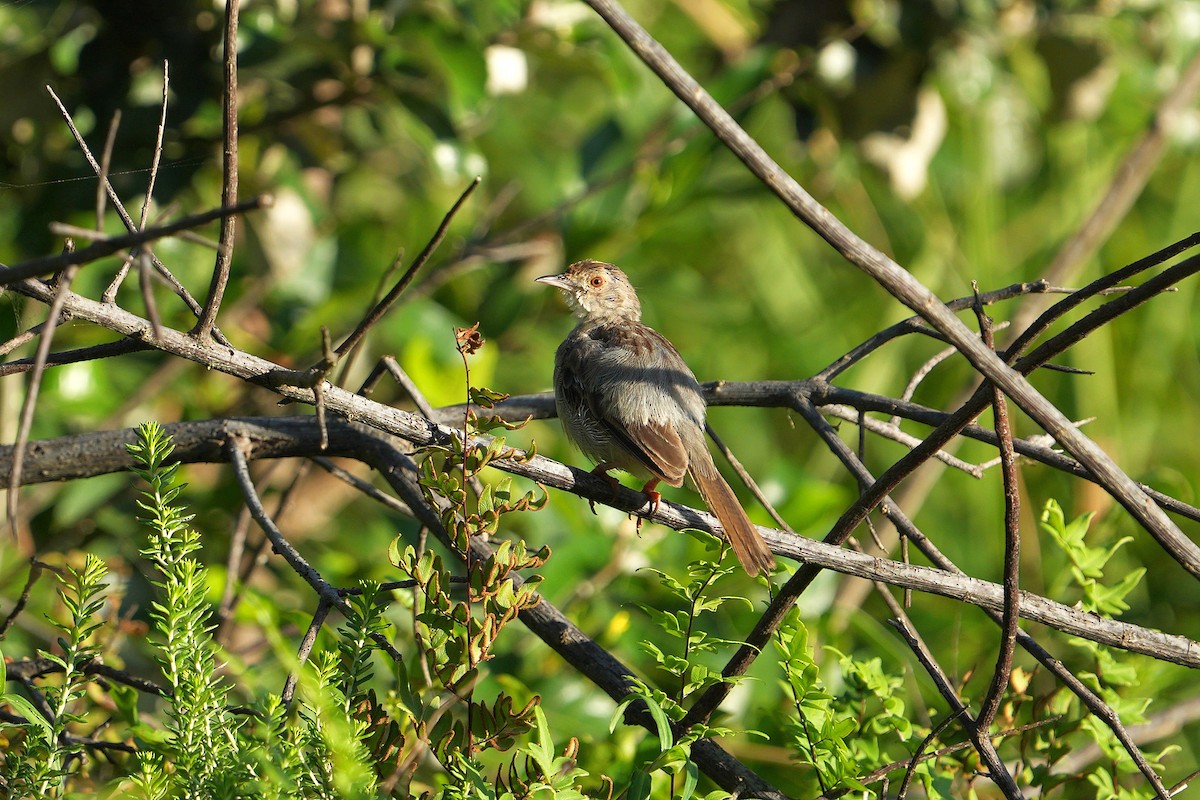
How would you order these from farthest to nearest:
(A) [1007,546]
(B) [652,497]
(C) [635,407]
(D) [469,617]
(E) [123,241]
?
(C) [635,407]
(B) [652,497]
(A) [1007,546]
(D) [469,617]
(E) [123,241]

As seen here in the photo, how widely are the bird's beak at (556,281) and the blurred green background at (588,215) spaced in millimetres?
138

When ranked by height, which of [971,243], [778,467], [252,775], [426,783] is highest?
[971,243]

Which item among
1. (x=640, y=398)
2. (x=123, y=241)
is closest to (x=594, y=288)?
(x=640, y=398)

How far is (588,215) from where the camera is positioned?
4.28 m

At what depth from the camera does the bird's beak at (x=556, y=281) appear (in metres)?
4.36

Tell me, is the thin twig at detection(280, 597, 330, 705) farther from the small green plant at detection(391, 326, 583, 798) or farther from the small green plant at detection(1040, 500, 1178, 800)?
the small green plant at detection(1040, 500, 1178, 800)

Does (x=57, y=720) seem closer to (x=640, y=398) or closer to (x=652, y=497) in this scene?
(x=652, y=497)

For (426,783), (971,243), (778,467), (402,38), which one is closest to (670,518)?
(426,783)

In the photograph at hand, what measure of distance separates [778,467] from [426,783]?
1.81 metres

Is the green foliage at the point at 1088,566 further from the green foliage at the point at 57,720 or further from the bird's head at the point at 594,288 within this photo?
the bird's head at the point at 594,288

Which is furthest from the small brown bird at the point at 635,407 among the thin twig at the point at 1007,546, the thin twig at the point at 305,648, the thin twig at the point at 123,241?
the thin twig at the point at 123,241

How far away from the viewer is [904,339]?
599 centimetres

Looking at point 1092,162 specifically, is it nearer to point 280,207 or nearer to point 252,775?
point 280,207

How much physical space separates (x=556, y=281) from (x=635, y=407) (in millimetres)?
957
